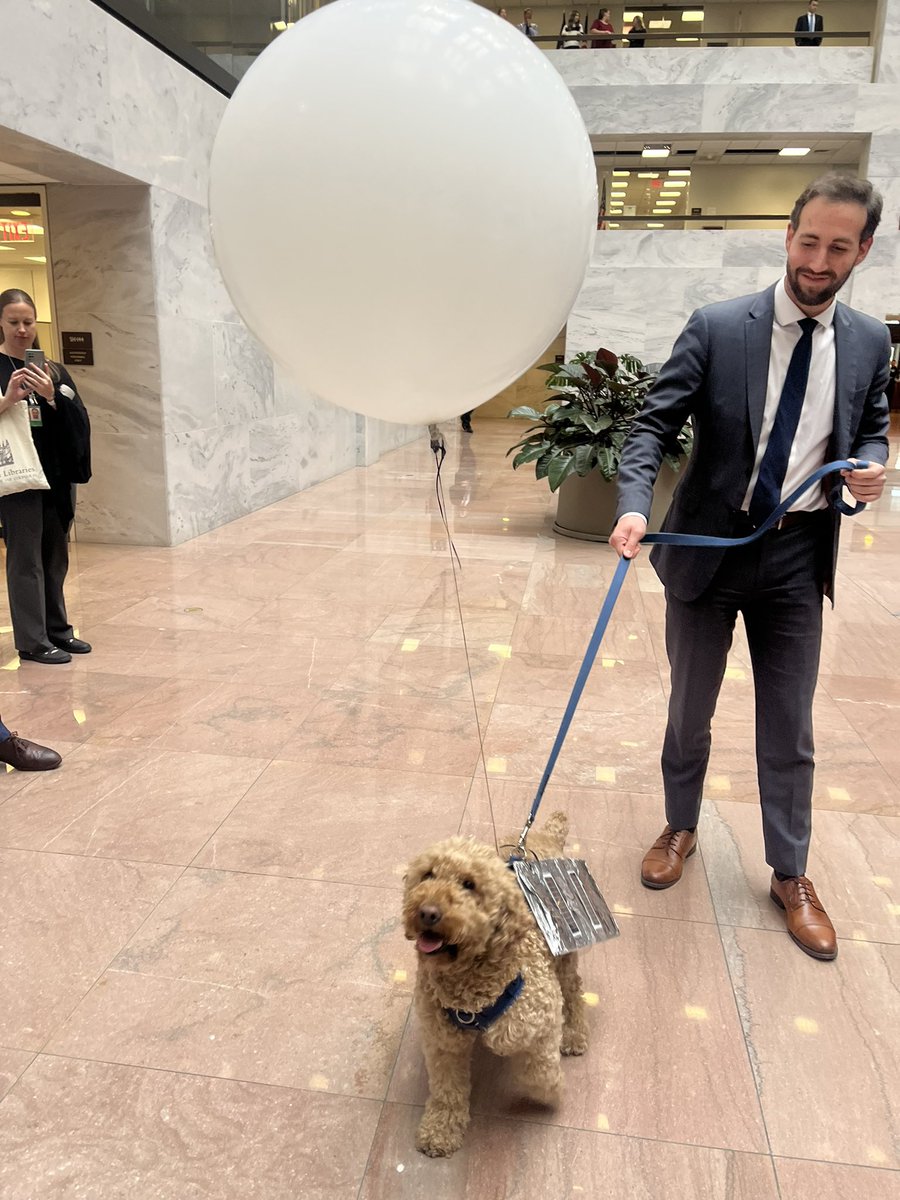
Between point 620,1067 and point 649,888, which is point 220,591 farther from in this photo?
point 620,1067

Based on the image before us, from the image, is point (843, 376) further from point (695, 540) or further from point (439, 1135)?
point (439, 1135)

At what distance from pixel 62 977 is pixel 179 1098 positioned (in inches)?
21.5

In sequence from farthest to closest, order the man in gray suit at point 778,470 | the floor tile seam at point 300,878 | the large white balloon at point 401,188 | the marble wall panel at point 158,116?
the marble wall panel at point 158,116 < the floor tile seam at point 300,878 < the man in gray suit at point 778,470 < the large white balloon at point 401,188

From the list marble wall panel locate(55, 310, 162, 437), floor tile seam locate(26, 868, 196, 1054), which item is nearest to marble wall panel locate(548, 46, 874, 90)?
marble wall panel locate(55, 310, 162, 437)

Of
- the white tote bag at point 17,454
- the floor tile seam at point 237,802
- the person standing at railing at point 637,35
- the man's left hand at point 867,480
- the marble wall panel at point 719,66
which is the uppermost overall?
the person standing at railing at point 637,35

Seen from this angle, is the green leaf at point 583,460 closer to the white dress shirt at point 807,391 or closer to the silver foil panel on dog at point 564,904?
the white dress shirt at point 807,391

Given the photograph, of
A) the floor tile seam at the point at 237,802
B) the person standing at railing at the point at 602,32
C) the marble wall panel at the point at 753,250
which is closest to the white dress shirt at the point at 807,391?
the floor tile seam at the point at 237,802

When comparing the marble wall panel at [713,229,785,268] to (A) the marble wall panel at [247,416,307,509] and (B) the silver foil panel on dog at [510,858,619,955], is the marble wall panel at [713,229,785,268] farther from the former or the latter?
(B) the silver foil panel on dog at [510,858,619,955]

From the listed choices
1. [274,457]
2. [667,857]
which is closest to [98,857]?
[667,857]

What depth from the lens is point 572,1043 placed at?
202 centimetres

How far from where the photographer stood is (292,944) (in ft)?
7.78

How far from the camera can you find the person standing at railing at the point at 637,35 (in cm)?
1536

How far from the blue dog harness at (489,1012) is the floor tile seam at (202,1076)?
0.33 meters

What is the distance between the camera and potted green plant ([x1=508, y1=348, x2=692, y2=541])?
7.22 metres
